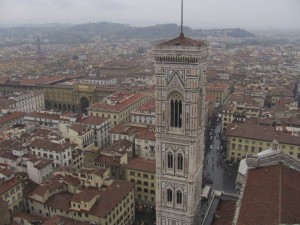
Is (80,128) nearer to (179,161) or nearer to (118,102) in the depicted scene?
(118,102)

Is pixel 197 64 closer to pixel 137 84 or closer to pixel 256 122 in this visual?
pixel 256 122

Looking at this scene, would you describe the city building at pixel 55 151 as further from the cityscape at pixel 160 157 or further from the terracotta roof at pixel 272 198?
the terracotta roof at pixel 272 198

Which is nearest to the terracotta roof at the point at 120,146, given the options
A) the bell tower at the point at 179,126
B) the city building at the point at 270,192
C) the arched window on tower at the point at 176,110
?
the bell tower at the point at 179,126

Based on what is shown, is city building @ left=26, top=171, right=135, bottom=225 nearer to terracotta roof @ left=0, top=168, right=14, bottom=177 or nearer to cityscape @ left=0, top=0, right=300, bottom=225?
cityscape @ left=0, top=0, right=300, bottom=225

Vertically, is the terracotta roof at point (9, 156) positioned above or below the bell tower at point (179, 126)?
below

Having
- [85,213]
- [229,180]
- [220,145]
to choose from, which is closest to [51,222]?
[85,213]

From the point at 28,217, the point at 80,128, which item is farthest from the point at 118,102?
the point at 28,217
